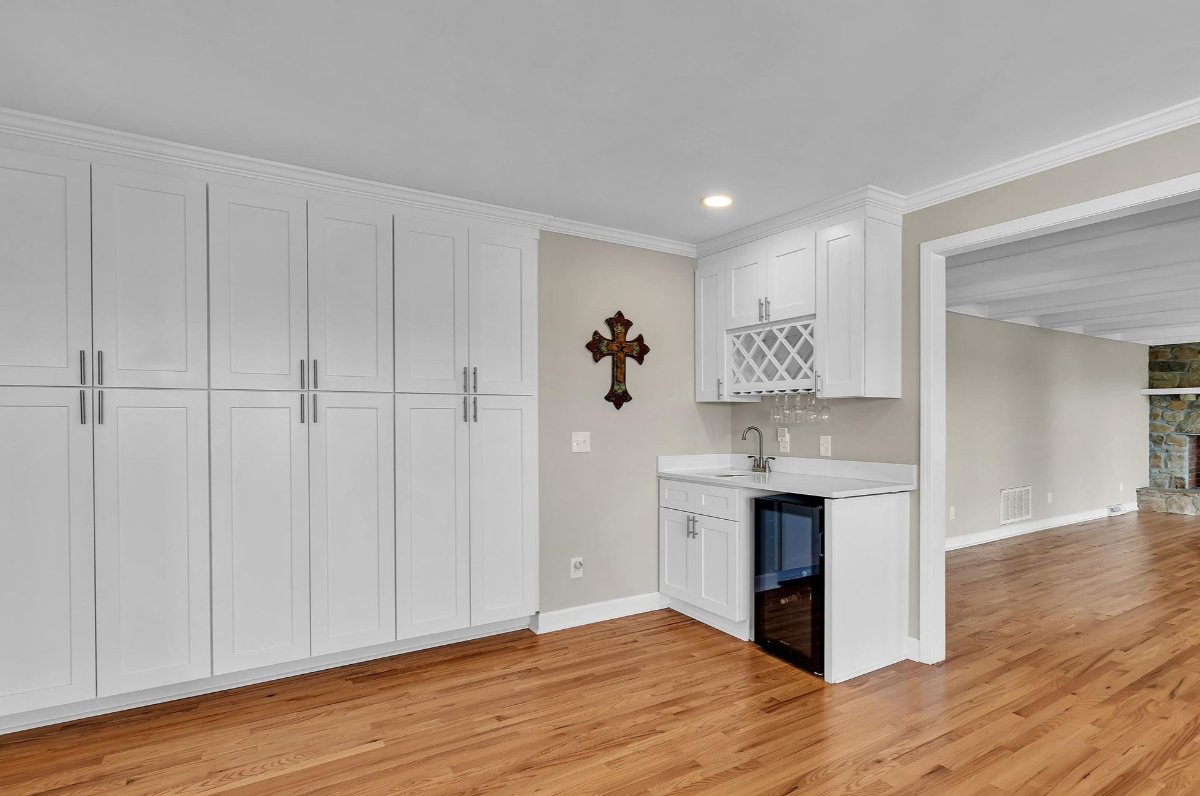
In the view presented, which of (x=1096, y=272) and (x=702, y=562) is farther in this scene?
(x=1096, y=272)

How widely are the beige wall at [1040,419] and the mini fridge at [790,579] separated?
328 centimetres

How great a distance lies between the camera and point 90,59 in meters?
2.16

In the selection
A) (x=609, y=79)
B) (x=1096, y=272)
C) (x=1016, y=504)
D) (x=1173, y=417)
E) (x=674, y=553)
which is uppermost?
(x=609, y=79)

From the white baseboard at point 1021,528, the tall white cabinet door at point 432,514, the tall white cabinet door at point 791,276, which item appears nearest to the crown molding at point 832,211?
the tall white cabinet door at point 791,276

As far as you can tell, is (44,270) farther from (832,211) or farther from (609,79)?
(832,211)

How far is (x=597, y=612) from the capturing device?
408 centimetres

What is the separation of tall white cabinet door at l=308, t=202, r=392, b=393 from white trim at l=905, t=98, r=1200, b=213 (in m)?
2.86

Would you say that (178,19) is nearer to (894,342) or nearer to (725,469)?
(894,342)

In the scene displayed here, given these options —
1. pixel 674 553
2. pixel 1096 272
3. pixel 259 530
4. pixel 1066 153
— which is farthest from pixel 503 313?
pixel 1096 272

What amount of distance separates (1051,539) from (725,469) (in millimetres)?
4475

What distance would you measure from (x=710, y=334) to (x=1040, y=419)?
4988 mm

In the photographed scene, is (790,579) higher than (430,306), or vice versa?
(430,306)

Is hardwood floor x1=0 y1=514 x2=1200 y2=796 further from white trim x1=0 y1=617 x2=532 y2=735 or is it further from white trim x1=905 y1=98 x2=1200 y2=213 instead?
white trim x1=905 y1=98 x2=1200 y2=213

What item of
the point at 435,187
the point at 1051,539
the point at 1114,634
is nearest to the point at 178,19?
the point at 435,187
